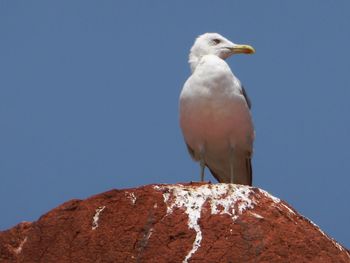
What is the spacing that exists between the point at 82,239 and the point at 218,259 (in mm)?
1365

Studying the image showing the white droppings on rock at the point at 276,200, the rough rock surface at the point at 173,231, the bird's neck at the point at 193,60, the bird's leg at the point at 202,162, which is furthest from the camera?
the bird's neck at the point at 193,60

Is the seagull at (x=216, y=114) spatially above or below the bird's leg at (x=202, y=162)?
above

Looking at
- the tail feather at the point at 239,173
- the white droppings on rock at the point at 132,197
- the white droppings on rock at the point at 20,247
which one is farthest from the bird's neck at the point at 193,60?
the white droppings on rock at the point at 20,247

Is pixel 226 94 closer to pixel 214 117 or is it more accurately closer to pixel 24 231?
pixel 214 117

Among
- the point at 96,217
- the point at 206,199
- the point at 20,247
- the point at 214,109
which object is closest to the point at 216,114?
the point at 214,109

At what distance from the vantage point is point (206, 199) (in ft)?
29.9

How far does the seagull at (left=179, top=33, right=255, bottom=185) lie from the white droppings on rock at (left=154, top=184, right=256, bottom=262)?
2.89 meters

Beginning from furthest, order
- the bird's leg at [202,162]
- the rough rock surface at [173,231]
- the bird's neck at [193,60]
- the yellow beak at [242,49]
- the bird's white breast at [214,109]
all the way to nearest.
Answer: the yellow beak at [242,49], the bird's neck at [193,60], the bird's leg at [202,162], the bird's white breast at [214,109], the rough rock surface at [173,231]

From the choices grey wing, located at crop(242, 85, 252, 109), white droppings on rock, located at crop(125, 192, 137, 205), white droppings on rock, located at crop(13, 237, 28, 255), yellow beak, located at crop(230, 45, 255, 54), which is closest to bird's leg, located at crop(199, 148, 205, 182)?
grey wing, located at crop(242, 85, 252, 109)

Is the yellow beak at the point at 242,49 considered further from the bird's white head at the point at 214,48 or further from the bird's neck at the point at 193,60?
the bird's neck at the point at 193,60

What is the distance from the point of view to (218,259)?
27.9ft

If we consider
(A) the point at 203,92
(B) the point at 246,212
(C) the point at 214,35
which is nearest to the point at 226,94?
(A) the point at 203,92

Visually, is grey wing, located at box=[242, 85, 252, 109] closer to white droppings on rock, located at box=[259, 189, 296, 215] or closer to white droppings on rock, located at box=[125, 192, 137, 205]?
white droppings on rock, located at box=[259, 189, 296, 215]

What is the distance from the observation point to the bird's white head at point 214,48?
43.3 ft
